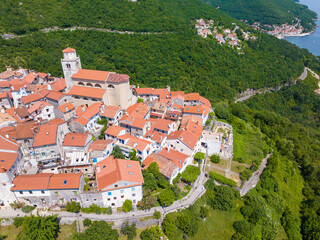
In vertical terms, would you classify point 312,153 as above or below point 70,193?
below

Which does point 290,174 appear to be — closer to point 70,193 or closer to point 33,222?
point 70,193

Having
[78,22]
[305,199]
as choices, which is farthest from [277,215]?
[78,22]

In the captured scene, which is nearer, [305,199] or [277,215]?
[277,215]

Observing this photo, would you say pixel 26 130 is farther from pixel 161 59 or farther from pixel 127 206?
pixel 161 59

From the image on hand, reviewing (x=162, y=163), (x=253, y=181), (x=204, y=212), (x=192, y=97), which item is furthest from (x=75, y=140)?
(x=253, y=181)

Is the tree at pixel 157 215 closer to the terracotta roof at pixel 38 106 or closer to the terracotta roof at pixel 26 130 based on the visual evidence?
the terracotta roof at pixel 26 130

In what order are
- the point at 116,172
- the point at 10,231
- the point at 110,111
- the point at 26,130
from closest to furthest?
the point at 10,231 < the point at 116,172 < the point at 26,130 < the point at 110,111
